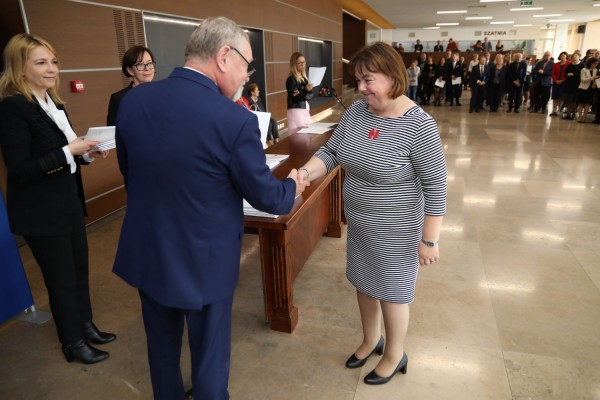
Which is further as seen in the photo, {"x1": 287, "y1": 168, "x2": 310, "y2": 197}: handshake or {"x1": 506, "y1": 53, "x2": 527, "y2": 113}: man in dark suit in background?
{"x1": 506, "y1": 53, "x2": 527, "y2": 113}: man in dark suit in background

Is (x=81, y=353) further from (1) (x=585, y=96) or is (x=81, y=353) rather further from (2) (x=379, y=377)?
(1) (x=585, y=96)

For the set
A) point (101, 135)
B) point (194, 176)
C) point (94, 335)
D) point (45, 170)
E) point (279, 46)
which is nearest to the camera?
point (194, 176)

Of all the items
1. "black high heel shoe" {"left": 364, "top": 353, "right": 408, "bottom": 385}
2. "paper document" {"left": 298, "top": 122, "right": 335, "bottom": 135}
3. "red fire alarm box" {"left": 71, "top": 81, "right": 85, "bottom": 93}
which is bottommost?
"black high heel shoe" {"left": 364, "top": 353, "right": 408, "bottom": 385}

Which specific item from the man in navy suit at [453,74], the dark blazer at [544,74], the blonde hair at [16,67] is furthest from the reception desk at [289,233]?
the man in navy suit at [453,74]

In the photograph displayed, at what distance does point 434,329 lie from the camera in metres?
2.33

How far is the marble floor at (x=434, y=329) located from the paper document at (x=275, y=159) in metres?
0.87

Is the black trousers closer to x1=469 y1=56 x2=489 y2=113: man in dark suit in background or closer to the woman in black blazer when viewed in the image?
the woman in black blazer

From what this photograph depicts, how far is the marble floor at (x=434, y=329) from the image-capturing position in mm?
1934

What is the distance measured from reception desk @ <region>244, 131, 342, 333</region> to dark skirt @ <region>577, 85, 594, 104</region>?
8.21 metres

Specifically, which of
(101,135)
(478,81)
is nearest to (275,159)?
(101,135)

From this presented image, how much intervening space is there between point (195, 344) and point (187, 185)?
61 cm

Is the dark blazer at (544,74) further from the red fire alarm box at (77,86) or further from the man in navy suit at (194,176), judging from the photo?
the man in navy suit at (194,176)

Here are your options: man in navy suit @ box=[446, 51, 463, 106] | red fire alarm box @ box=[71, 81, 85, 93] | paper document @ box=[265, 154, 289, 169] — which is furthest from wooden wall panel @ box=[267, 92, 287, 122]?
man in navy suit @ box=[446, 51, 463, 106]

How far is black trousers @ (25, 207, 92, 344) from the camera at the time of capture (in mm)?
1924
